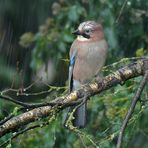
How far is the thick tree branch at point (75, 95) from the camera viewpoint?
4.52 metres

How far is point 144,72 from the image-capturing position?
502 cm

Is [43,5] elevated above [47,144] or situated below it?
above

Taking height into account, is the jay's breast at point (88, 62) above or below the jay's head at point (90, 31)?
below

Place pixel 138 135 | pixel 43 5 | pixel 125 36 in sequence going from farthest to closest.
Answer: pixel 43 5
pixel 125 36
pixel 138 135

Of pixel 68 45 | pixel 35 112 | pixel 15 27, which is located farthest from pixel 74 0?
pixel 35 112

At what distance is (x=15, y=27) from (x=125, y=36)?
7.98ft

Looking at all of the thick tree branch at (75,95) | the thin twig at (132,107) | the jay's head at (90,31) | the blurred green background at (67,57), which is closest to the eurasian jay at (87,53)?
the jay's head at (90,31)

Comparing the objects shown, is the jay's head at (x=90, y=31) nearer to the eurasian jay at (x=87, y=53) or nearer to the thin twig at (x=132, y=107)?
the eurasian jay at (x=87, y=53)

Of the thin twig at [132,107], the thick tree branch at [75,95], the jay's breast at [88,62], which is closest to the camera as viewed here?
the thin twig at [132,107]

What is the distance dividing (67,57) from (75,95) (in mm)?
1888

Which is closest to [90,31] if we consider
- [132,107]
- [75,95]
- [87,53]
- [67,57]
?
[87,53]

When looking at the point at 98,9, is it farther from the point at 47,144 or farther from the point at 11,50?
the point at 11,50

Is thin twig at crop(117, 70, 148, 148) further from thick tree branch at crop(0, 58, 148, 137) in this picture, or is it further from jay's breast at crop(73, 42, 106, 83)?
jay's breast at crop(73, 42, 106, 83)

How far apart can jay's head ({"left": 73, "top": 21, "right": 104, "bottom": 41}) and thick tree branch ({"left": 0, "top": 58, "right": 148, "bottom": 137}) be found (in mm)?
979
